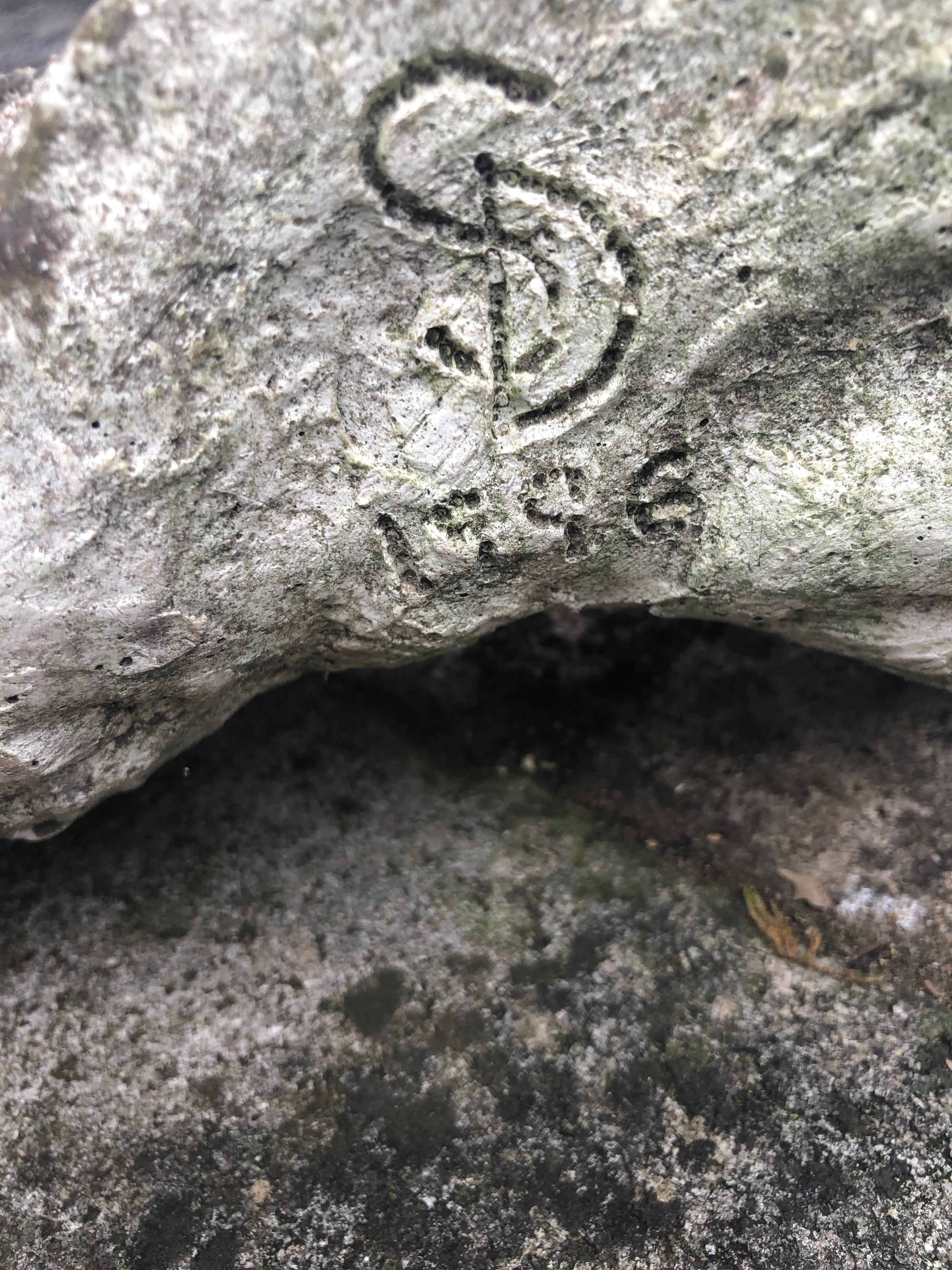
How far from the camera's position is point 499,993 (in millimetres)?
1309

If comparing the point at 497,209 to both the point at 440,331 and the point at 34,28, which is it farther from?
the point at 34,28

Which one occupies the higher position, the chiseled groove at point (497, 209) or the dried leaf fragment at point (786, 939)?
the chiseled groove at point (497, 209)

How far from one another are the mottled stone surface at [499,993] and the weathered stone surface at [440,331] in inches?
14.3

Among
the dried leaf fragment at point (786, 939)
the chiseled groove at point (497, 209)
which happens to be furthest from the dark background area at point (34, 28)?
the dried leaf fragment at point (786, 939)

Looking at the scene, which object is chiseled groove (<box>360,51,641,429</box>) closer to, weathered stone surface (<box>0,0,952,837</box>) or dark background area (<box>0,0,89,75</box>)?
weathered stone surface (<box>0,0,952,837</box>)

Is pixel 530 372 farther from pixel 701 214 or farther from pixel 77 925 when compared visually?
pixel 77 925

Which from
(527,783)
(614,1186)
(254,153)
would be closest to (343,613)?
(254,153)

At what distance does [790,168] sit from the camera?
0.81 m

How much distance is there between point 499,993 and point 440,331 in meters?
0.91

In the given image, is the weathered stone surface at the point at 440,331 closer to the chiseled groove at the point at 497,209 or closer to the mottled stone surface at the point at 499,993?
the chiseled groove at the point at 497,209

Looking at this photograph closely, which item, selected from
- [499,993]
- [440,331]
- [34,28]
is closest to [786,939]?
[499,993]

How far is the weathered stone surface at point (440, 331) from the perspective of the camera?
756 mm

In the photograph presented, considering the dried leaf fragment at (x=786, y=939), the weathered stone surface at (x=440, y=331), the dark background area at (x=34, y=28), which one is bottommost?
the dried leaf fragment at (x=786, y=939)

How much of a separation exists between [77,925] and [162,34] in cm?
115
